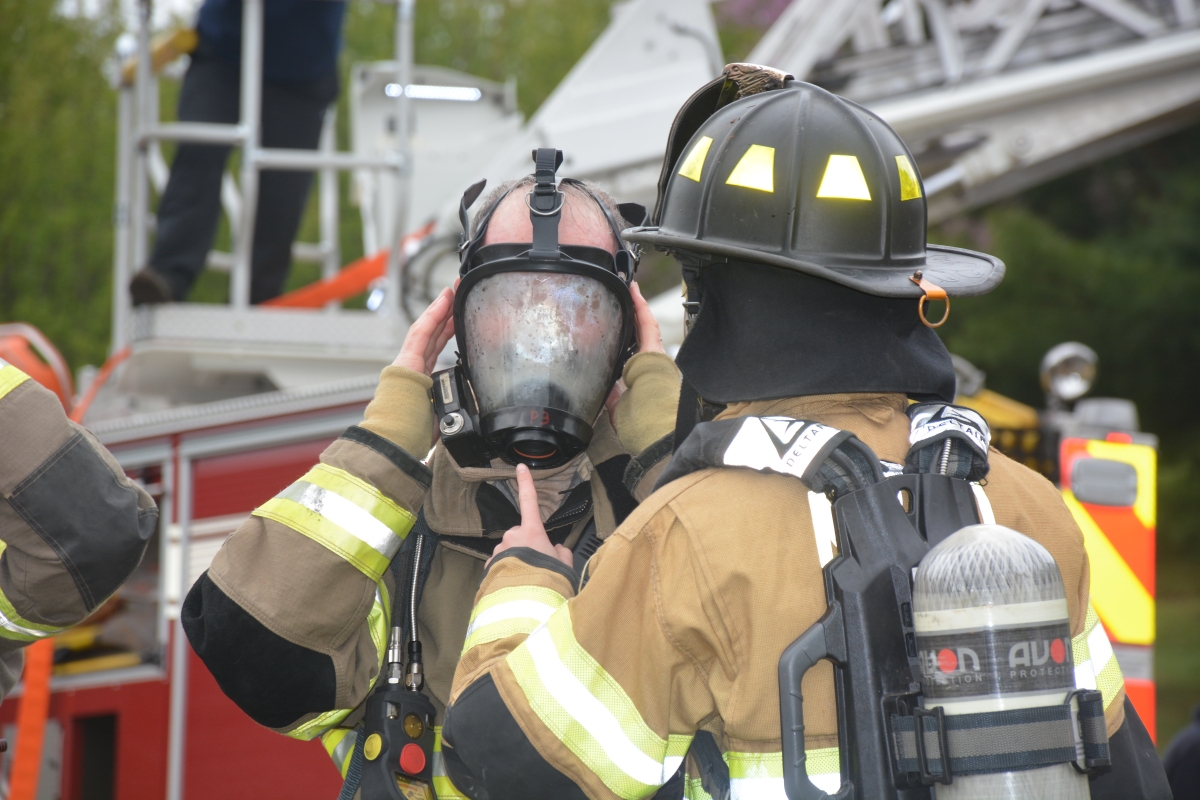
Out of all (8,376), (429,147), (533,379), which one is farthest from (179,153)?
(533,379)

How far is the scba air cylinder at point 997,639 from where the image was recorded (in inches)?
51.4

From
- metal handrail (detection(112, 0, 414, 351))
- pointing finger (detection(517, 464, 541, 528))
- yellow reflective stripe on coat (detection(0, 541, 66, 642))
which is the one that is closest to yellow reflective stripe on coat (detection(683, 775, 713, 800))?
pointing finger (detection(517, 464, 541, 528))

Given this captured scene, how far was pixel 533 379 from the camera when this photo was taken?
1.96m

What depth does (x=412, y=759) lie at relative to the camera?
75.5 inches

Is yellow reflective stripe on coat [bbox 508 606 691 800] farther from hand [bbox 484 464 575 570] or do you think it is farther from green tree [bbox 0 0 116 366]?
green tree [bbox 0 0 116 366]

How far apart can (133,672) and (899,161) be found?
8.66 ft

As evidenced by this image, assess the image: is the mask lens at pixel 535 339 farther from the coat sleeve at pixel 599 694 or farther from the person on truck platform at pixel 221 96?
the person on truck platform at pixel 221 96

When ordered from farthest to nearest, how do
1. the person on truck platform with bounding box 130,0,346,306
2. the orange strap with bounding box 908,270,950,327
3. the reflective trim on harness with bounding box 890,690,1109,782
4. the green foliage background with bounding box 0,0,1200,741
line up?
the green foliage background with bounding box 0,0,1200,741 → the person on truck platform with bounding box 130,0,346,306 → the orange strap with bounding box 908,270,950,327 → the reflective trim on harness with bounding box 890,690,1109,782

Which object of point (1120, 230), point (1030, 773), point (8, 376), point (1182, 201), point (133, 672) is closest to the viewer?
point (1030, 773)

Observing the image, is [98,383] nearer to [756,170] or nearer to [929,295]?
[756,170]

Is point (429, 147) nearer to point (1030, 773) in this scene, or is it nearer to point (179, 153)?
point (179, 153)

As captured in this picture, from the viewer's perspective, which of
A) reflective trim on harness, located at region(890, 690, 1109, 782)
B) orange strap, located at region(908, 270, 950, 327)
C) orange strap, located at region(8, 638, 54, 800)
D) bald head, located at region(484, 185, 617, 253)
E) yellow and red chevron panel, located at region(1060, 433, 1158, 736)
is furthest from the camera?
yellow and red chevron panel, located at region(1060, 433, 1158, 736)

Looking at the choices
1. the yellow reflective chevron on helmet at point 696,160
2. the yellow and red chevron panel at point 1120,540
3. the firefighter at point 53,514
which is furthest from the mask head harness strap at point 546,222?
the yellow and red chevron panel at point 1120,540

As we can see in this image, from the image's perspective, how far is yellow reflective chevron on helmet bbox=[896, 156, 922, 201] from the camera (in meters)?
1.67
